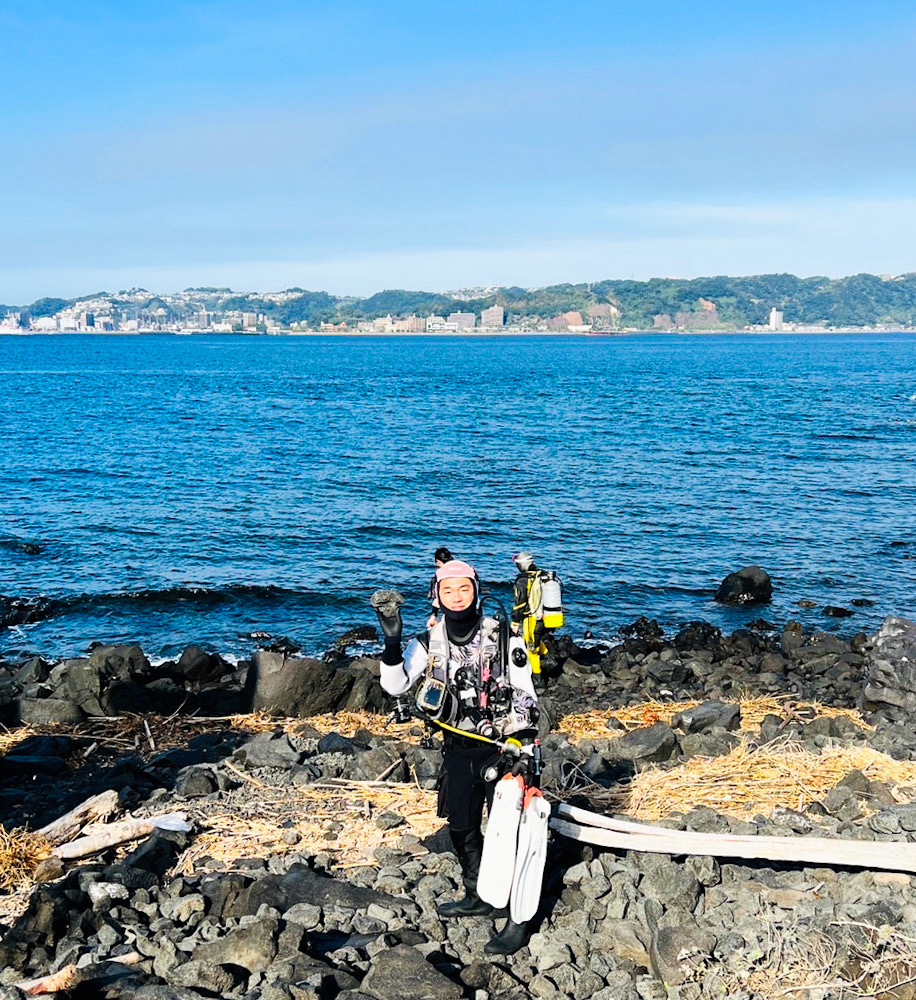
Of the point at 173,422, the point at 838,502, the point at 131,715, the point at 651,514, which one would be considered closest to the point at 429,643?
the point at 131,715

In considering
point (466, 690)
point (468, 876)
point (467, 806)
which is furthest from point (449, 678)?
point (468, 876)

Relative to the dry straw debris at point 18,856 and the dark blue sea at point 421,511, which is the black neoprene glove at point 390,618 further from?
the dark blue sea at point 421,511

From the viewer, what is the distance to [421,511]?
33906 millimetres

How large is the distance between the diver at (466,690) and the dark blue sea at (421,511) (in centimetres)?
1375

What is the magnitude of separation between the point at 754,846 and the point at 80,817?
5.68 meters

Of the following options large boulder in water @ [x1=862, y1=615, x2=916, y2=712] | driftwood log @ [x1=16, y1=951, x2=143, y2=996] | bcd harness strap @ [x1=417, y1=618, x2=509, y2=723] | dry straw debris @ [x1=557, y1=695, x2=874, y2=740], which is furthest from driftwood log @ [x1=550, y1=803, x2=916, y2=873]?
large boulder in water @ [x1=862, y1=615, x2=916, y2=712]

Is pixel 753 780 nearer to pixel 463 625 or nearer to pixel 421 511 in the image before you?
pixel 463 625

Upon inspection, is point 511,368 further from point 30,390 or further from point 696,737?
point 696,737

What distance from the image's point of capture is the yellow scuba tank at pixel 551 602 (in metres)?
9.38

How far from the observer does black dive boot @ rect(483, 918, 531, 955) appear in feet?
23.2

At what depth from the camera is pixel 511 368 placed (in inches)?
5212

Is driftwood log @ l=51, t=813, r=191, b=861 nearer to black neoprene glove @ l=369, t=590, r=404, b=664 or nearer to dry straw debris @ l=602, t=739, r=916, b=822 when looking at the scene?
black neoprene glove @ l=369, t=590, r=404, b=664

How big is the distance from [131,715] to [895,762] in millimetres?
9229

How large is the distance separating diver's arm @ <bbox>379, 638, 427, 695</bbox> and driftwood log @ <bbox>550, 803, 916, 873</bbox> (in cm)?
172
